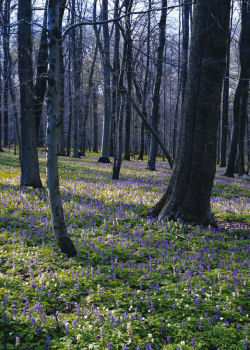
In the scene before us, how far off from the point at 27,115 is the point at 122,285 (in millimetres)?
8614

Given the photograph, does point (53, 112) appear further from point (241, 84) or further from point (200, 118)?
point (241, 84)

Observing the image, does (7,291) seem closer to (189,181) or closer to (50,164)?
(50,164)

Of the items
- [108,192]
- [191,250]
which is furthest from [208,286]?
[108,192]

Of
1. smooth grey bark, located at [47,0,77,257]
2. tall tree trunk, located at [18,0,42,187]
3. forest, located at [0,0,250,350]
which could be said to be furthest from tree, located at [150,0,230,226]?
tall tree trunk, located at [18,0,42,187]

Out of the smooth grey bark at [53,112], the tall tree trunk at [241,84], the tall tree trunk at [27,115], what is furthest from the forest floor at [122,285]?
the tall tree trunk at [241,84]

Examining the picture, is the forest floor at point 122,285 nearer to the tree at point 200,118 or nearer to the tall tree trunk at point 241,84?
the tree at point 200,118

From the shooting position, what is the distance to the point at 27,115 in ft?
36.3

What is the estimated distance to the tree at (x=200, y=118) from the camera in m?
7.04

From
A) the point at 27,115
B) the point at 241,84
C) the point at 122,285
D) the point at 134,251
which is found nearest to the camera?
the point at 122,285

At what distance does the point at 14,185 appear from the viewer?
36.7 feet

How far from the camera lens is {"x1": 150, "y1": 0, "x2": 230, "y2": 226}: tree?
7.04 meters

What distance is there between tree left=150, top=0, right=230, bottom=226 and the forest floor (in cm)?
65

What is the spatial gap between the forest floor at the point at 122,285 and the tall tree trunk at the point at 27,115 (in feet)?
11.2

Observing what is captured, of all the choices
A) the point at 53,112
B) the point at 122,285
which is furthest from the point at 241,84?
the point at 122,285
